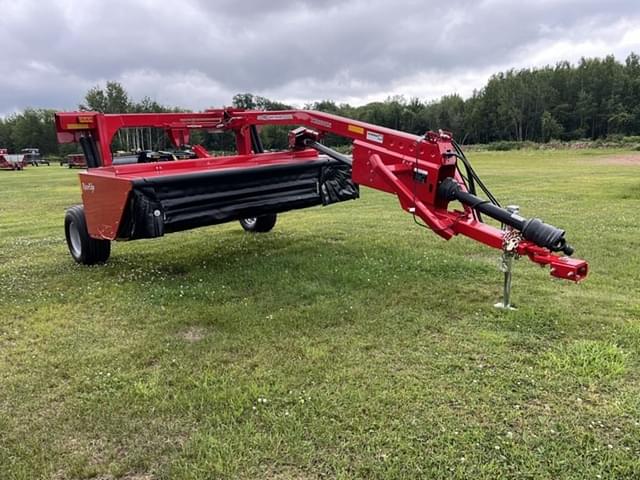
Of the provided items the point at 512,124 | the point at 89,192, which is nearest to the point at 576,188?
the point at 89,192

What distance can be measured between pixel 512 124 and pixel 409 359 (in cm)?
8917

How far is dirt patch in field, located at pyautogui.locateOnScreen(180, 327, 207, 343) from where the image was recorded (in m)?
4.36

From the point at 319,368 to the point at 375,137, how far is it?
2511mm

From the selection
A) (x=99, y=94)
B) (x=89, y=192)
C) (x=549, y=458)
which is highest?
(x=99, y=94)

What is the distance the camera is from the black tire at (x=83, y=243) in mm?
6715

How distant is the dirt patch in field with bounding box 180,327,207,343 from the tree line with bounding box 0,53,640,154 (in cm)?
7743

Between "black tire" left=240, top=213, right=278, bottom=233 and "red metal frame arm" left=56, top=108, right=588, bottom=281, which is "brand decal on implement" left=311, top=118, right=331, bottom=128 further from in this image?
"black tire" left=240, top=213, right=278, bottom=233

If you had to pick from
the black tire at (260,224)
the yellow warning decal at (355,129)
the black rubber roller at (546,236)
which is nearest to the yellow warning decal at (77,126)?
the black tire at (260,224)

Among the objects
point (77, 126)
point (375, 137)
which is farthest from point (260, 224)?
point (375, 137)

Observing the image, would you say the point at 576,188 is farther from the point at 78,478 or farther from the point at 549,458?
the point at 78,478

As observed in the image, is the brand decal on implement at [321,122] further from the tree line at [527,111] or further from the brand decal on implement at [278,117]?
the tree line at [527,111]

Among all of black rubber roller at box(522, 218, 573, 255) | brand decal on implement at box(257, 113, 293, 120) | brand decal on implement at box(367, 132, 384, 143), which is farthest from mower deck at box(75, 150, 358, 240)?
black rubber roller at box(522, 218, 573, 255)

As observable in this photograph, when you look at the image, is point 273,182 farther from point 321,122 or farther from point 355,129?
point 355,129

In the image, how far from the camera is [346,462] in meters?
2.74
